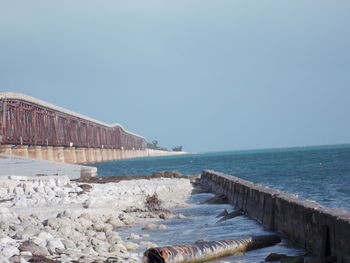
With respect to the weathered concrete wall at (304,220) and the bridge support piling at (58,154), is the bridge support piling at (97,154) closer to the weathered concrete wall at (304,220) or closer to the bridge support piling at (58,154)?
the bridge support piling at (58,154)

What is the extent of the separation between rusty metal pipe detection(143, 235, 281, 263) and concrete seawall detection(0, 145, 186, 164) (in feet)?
119

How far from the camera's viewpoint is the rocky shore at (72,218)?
9.94 m

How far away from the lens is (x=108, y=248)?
10.8 m

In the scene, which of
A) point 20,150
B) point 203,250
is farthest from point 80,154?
point 203,250

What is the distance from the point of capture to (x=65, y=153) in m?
75.0

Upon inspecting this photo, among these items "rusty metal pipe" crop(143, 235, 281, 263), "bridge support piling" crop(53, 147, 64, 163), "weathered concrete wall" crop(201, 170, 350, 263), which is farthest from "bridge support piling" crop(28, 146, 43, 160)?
"rusty metal pipe" crop(143, 235, 281, 263)

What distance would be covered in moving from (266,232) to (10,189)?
1232cm

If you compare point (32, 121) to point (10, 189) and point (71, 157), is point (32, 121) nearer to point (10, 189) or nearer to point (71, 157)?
point (71, 157)

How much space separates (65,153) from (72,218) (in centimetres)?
6170

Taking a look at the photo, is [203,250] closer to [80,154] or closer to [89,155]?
[80,154]

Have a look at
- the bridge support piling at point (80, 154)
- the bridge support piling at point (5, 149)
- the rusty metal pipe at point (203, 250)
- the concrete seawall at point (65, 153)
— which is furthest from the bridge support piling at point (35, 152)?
the rusty metal pipe at point (203, 250)

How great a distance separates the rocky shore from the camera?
9938 millimetres

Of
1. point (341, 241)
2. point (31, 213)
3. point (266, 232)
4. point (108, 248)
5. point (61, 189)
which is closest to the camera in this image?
point (341, 241)

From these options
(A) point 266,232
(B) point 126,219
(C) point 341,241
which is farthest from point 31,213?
(C) point 341,241
